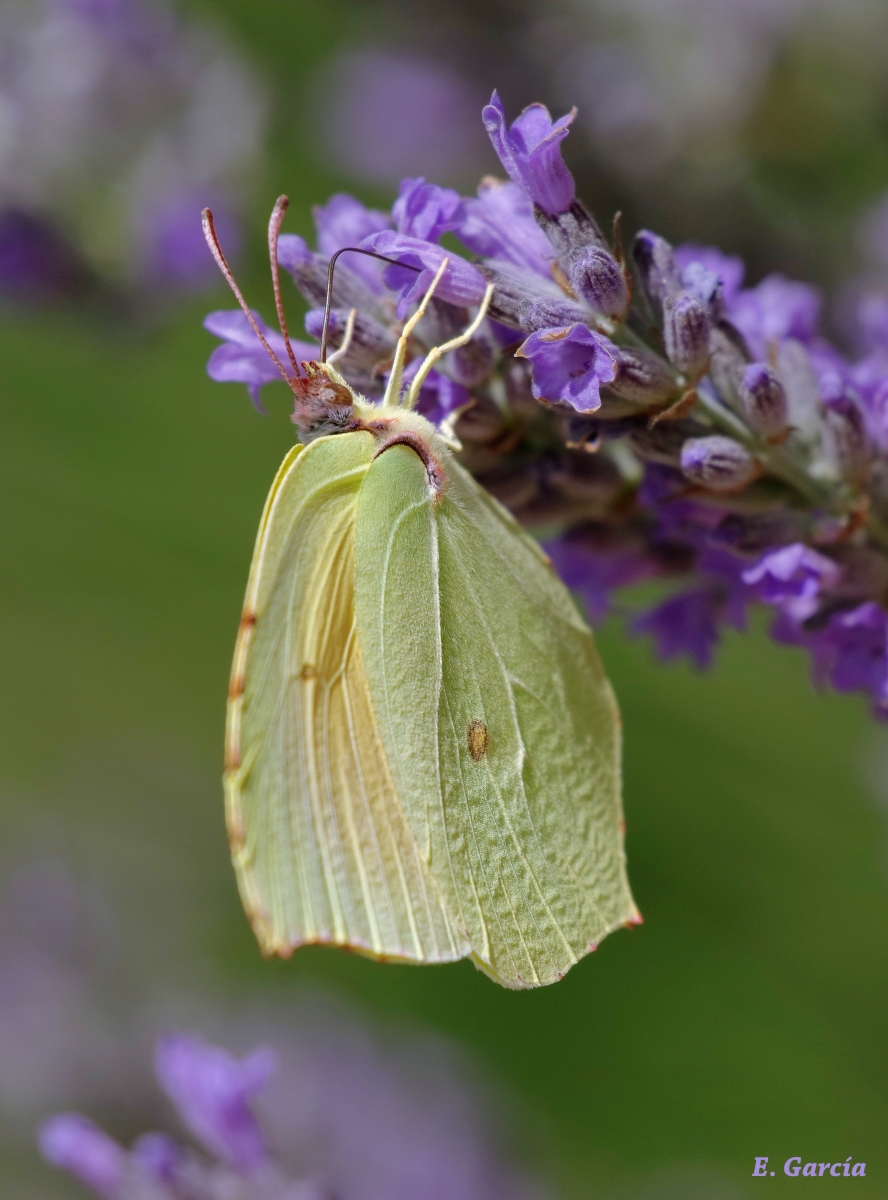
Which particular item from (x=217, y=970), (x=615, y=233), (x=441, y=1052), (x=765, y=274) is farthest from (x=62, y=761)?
(x=615, y=233)

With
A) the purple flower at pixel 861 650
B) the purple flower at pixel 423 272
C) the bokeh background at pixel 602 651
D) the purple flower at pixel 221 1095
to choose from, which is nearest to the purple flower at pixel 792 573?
the purple flower at pixel 861 650

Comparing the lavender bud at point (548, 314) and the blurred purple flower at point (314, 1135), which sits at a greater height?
the lavender bud at point (548, 314)

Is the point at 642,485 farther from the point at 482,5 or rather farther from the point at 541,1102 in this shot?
the point at 541,1102

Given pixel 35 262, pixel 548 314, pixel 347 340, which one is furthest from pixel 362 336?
pixel 35 262

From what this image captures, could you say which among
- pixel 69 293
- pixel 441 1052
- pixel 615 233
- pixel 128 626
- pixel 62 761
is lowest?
pixel 441 1052

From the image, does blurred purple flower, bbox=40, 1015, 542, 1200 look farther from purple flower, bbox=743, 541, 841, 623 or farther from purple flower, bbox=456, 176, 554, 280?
purple flower, bbox=456, 176, 554, 280

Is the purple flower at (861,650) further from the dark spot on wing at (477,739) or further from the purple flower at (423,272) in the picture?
the purple flower at (423,272)

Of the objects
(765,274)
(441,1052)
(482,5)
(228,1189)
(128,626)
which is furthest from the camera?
(128,626)
